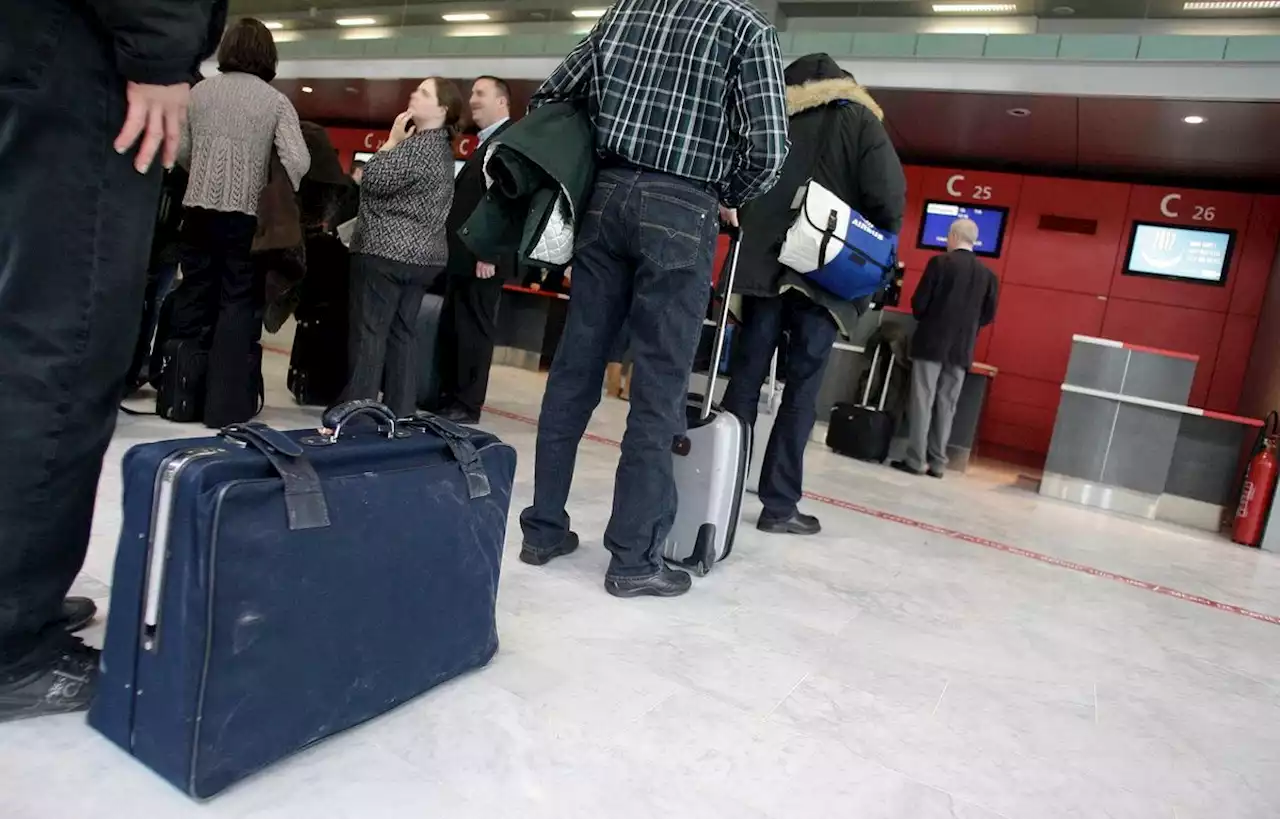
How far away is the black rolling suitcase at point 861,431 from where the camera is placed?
5441mm

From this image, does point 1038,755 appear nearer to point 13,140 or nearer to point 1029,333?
point 13,140

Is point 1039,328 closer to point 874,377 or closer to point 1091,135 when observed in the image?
point 1091,135

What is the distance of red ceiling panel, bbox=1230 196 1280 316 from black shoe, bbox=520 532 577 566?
25.0 feet

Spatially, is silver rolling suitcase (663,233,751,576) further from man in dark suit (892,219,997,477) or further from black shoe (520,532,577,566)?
man in dark suit (892,219,997,477)

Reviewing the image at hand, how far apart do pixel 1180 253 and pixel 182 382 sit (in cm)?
807

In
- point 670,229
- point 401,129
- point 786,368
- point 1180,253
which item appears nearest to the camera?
point 670,229

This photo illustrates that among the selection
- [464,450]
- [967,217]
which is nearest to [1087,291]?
[967,217]

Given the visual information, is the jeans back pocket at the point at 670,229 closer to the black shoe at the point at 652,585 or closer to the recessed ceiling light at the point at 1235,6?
the black shoe at the point at 652,585

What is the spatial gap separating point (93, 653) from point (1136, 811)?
1.70m

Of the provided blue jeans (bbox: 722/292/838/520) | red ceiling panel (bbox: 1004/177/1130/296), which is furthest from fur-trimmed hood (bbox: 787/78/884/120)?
red ceiling panel (bbox: 1004/177/1130/296)

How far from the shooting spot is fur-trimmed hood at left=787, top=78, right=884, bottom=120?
2803 mm

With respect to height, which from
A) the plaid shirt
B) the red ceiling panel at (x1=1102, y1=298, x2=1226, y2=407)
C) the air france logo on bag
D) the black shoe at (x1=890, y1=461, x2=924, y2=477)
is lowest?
the black shoe at (x1=890, y1=461, x2=924, y2=477)

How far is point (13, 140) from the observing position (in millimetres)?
1136

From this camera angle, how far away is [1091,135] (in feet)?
23.2
